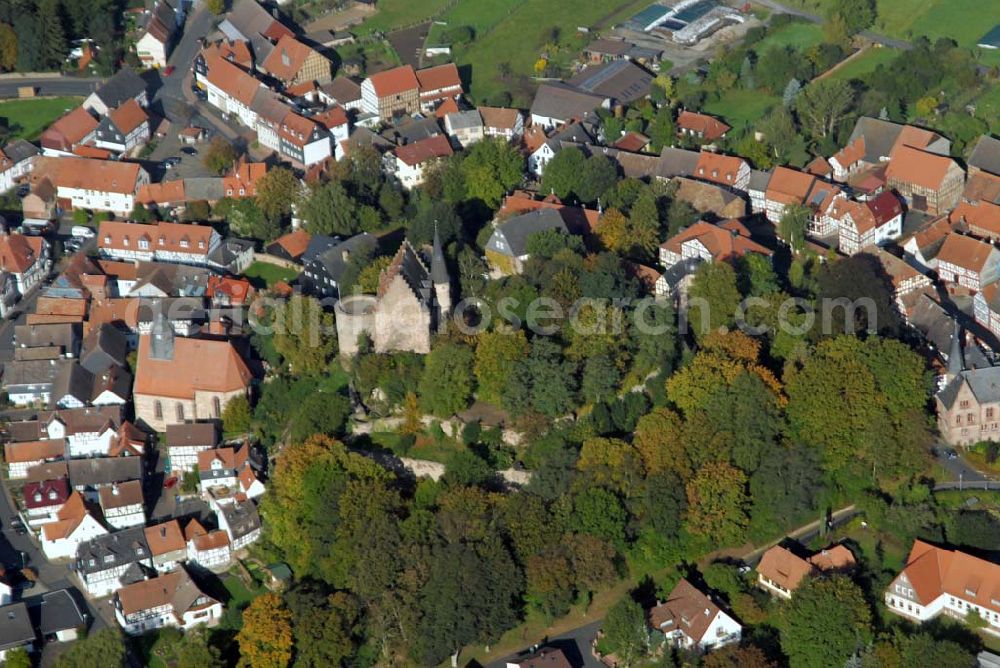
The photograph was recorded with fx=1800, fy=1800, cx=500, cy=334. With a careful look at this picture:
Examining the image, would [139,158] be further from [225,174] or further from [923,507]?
[923,507]

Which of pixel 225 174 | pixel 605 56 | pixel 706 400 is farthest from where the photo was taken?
pixel 605 56

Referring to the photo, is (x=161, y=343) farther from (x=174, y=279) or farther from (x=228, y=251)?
(x=228, y=251)

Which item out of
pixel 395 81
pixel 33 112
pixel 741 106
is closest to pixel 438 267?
pixel 395 81

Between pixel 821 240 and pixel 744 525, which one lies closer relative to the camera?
pixel 744 525

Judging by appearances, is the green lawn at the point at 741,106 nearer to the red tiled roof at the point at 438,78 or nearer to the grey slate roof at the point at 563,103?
the grey slate roof at the point at 563,103

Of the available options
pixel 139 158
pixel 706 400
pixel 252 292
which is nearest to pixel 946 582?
pixel 706 400

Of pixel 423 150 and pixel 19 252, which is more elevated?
pixel 423 150

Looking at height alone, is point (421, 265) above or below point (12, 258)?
above
